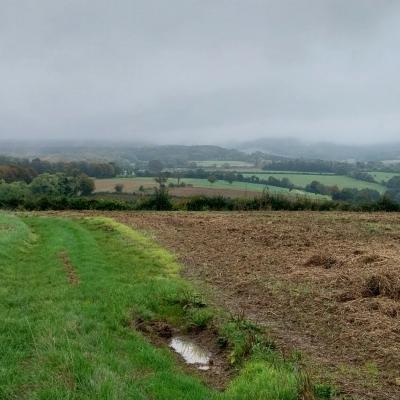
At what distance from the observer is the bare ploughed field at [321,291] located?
28.5 feet

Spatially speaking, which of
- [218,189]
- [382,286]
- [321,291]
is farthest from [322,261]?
[218,189]

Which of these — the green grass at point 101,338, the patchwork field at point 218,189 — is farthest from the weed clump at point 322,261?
the patchwork field at point 218,189

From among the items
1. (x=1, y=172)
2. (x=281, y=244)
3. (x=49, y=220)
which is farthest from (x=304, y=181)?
(x=281, y=244)

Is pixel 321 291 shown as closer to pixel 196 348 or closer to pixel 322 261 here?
pixel 322 261

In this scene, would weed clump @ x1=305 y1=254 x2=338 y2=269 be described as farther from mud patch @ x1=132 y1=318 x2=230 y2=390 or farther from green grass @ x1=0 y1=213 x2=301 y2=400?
mud patch @ x1=132 y1=318 x2=230 y2=390

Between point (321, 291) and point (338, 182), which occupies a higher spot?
point (321, 291)

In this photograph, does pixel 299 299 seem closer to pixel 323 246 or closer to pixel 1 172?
pixel 323 246

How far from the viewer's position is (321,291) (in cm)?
1302

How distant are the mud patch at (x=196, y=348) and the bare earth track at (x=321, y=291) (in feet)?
3.91

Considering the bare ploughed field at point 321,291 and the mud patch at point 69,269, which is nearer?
the bare ploughed field at point 321,291

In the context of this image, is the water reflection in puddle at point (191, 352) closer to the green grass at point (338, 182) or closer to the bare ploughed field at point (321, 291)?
the bare ploughed field at point (321, 291)

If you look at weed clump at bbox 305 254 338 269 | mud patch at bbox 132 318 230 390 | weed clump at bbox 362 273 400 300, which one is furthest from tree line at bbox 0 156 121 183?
weed clump at bbox 362 273 400 300

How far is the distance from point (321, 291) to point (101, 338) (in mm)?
6044

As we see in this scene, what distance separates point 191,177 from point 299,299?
3619 inches
